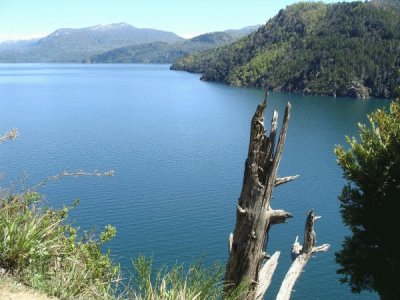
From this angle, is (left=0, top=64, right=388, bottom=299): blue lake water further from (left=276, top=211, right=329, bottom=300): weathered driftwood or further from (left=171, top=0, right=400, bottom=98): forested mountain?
(left=171, top=0, right=400, bottom=98): forested mountain

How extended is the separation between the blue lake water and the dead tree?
161 inches

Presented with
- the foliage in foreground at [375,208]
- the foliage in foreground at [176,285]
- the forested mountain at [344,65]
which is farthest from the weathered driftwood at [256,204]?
the forested mountain at [344,65]

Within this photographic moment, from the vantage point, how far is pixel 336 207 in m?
42.8

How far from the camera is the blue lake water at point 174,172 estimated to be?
3384 cm

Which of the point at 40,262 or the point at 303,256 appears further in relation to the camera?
the point at 303,256

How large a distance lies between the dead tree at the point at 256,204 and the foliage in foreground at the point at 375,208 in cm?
799

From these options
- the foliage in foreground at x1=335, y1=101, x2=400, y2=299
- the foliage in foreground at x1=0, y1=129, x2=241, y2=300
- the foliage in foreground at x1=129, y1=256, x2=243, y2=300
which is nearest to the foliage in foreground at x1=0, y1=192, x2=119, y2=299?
the foliage in foreground at x1=0, y1=129, x2=241, y2=300

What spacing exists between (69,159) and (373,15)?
176551 mm

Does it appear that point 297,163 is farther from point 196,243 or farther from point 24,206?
point 24,206

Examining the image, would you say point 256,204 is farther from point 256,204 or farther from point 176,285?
point 176,285

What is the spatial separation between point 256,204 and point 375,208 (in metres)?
9.29

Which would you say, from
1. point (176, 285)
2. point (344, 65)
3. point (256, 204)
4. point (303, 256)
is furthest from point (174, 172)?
point (344, 65)

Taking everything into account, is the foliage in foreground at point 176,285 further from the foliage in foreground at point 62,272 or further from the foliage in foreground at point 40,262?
the foliage in foreground at point 40,262

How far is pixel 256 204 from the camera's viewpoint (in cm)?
844
